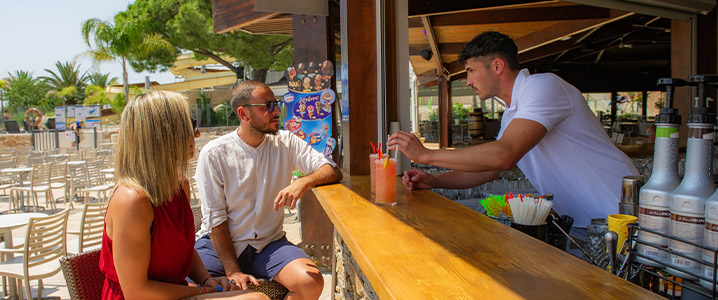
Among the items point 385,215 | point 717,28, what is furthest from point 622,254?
point 717,28

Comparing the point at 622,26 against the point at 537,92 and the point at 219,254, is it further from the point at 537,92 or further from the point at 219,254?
the point at 219,254

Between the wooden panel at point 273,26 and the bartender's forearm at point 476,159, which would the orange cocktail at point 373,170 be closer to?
the bartender's forearm at point 476,159

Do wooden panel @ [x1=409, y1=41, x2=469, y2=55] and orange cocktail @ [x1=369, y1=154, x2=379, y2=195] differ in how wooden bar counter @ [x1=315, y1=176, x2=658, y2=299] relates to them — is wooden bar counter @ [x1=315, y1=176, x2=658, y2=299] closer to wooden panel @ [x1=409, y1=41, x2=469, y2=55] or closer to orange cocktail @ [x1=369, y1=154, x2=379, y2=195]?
orange cocktail @ [x1=369, y1=154, x2=379, y2=195]

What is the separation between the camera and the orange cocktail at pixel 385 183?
6.09 feet

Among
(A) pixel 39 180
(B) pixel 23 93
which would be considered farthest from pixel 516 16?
(B) pixel 23 93

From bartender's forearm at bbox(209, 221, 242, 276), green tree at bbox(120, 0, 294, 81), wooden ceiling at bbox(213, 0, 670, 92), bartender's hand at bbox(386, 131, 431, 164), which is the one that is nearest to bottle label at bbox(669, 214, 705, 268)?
bartender's hand at bbox(386, 131, 431, 164)

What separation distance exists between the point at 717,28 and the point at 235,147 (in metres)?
4.18

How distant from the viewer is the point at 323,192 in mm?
2348

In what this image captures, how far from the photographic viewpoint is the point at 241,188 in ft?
8.23

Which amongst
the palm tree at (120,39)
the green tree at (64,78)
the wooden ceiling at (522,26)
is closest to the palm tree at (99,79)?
the green tree at (64,78)

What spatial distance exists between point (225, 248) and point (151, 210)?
0.78m

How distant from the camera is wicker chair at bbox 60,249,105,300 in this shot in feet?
5.63

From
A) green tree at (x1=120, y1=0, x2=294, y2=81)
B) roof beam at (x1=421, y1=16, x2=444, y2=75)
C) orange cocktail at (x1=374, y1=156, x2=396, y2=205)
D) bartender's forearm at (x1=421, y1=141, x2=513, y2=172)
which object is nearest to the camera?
bartender's forearm at (x1=421, y1=141, x2=513, y2=172)

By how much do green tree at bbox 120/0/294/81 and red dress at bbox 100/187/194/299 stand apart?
15237 mm
